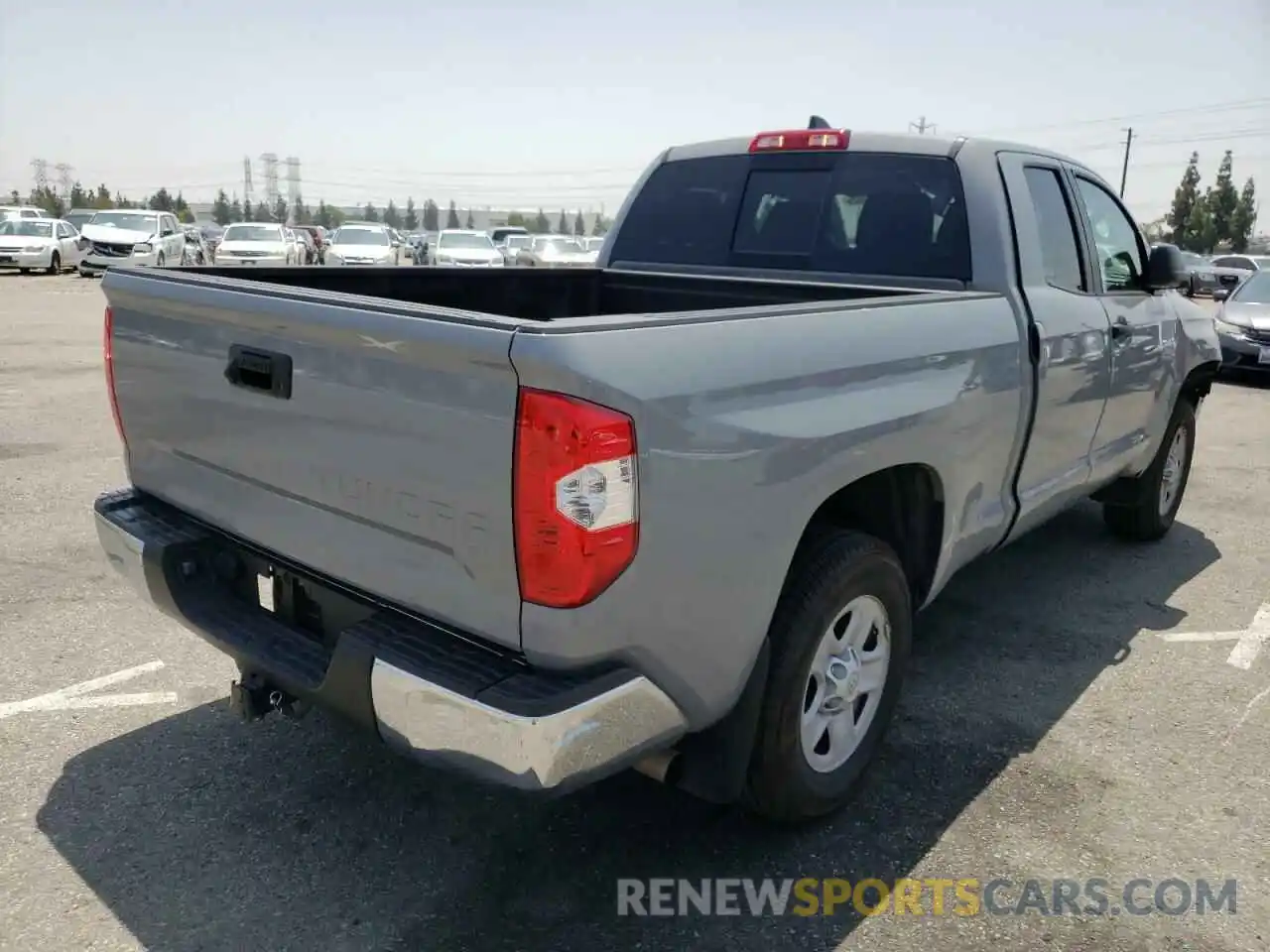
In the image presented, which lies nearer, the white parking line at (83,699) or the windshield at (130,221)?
the white parking line at (83,699)

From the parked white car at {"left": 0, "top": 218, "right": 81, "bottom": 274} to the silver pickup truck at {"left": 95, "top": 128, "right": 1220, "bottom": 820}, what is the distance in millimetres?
28546

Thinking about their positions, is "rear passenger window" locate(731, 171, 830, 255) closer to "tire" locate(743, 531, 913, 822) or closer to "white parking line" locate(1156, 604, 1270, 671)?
"tire" locate(743, 531, 913, 822)

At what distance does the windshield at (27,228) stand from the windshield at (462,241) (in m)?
11.2

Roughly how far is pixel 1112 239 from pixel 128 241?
26.5 m

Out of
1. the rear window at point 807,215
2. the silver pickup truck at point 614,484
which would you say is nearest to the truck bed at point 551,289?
the silver pickup truck at point 614,484

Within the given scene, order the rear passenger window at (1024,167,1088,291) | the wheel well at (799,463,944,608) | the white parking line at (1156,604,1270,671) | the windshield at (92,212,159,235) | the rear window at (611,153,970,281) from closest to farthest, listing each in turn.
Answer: the wheel well at (799,463,944,608)
the rear window at (611,153,970,281)
the rear passenger window at (1024,167,1088,291)
the white parking line at (1156,604,1270,671)
the windshield at (92,212,159,235)

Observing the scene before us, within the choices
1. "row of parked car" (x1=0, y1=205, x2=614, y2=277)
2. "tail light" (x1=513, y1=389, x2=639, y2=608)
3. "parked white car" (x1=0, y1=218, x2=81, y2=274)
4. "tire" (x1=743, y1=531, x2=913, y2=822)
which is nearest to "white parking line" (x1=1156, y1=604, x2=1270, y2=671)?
"tire" (x1=743, y1=531, x2=913, y2=822)

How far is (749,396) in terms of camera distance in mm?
2326

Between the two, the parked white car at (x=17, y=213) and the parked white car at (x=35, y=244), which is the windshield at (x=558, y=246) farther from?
the parked white car at (x=17, y=213)

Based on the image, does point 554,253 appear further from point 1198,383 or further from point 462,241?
point 1198,383

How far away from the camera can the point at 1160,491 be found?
18.5ft

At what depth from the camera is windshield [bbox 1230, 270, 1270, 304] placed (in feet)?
43.3

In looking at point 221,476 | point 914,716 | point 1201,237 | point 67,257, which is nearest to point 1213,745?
point 914,716

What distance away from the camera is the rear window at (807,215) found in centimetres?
387
